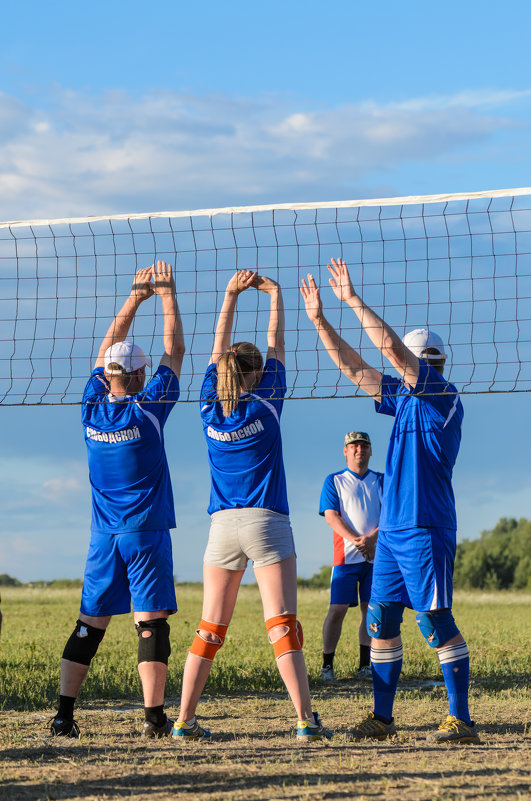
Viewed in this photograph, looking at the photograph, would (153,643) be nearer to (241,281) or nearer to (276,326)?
(276,326)

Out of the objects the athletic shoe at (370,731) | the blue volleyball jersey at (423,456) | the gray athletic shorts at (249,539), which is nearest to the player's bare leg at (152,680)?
the gray athletic shorts at (249,539)

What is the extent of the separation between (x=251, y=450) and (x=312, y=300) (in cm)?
122

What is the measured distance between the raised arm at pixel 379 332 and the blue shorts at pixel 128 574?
207 cm

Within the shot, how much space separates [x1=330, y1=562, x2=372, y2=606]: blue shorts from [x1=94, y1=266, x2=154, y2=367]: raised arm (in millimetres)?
3964

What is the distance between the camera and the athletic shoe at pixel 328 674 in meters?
9.49

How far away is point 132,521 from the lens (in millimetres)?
6578

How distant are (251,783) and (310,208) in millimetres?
4562

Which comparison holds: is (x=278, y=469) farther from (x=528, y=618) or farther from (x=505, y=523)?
(x=505, y=523)

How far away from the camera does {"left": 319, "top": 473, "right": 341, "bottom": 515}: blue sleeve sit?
9.95 meters

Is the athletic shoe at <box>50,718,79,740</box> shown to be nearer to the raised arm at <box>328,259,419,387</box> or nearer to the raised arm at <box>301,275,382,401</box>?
the raised arm at <box>301,275,382,401</box>

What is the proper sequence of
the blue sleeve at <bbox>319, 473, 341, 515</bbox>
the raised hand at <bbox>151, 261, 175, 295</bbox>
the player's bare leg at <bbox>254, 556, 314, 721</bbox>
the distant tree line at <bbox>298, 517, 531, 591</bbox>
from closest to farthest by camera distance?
1. the player's bare leg at <bbox>254, 556, 314, 721</bbox>
2. the raised hand at <bbox>151, 261, 175, 295</bbox>
3. the blue sleeve at <bbox>319, 473, 341, 515</bbox>
4. the distant tree line at <bbox>298, 517, 531, 591</bbox>

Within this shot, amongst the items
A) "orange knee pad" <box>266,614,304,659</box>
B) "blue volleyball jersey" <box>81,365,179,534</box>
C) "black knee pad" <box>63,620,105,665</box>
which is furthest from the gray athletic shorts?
"black knee pad" <box>63,620,105,665</box>

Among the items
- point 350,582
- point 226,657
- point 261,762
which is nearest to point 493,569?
point 226,657

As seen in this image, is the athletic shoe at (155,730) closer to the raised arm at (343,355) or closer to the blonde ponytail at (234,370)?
the blonde ponytail at (234,370)
